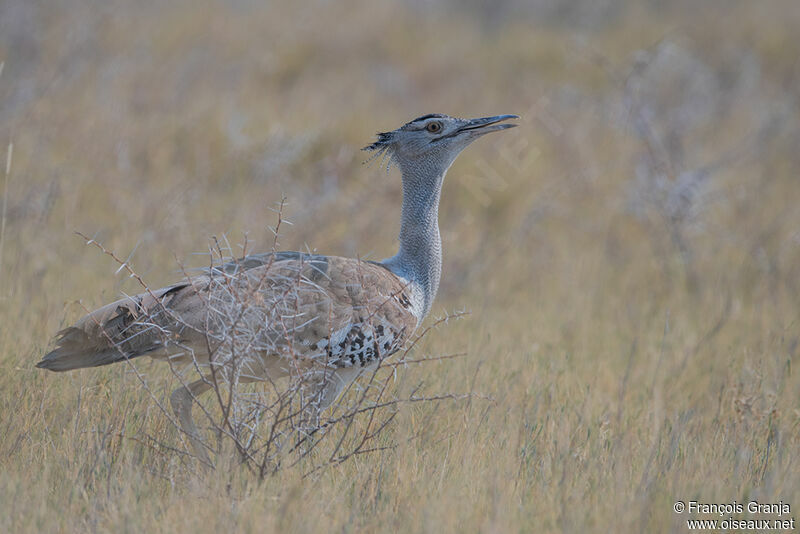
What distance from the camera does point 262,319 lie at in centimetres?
288

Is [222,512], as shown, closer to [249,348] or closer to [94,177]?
[249,348]

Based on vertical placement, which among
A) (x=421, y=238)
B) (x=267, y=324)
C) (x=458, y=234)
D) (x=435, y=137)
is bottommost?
(x=267, y=324)

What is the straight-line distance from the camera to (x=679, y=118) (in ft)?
25.5

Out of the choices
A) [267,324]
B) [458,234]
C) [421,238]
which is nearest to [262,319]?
[267,324]

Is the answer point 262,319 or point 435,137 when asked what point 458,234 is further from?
point 262,319

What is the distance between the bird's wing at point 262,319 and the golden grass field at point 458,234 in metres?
0.29

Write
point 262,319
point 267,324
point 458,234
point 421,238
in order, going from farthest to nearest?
point 458,234, point 421,238, point 262,319, point 267,324

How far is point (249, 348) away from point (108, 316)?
0.55 meters

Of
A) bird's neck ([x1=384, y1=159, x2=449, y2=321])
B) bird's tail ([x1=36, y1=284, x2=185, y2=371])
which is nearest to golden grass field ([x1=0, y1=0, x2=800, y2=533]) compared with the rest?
bird's tail ([x1=36, y1=284, x2=185, y2=371])

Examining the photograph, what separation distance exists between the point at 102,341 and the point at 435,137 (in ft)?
4.68

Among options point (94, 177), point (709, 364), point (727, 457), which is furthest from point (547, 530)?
point (94, 177)

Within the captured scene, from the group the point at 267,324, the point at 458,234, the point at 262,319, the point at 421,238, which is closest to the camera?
the point at 267,324

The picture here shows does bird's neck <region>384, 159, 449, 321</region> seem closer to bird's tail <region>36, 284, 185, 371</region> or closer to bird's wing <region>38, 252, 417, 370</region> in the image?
bird's wing <region>38, 252, 417, 370</region>

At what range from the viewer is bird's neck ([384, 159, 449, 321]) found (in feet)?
11.3
